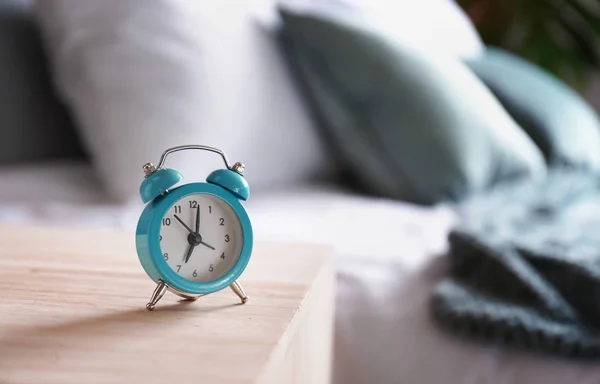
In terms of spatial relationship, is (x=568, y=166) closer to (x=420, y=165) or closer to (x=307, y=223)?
(x=420, y=165)

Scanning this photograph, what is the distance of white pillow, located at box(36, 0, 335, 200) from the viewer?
3.28 ft

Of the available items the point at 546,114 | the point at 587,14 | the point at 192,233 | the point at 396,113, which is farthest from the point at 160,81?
the point at 587,14

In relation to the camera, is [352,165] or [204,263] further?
[352,165]

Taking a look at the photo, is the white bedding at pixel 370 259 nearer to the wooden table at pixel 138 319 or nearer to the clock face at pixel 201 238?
the wooden table at pixel 138 319

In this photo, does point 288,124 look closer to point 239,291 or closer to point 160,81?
point 160,81

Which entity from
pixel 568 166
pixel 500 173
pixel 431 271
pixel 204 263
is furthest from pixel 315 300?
pixel 568 166

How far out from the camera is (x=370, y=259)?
0.85m

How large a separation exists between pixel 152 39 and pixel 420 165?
46 centimetres

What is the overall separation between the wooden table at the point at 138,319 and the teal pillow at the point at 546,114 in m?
0.84

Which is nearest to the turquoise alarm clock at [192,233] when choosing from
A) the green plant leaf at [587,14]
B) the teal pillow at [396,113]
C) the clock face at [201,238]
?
the clock face at [201,238]

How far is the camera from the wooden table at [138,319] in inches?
16.9

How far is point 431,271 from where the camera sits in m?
0.84

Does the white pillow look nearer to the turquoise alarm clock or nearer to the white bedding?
the white bedding

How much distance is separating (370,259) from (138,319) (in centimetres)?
39
